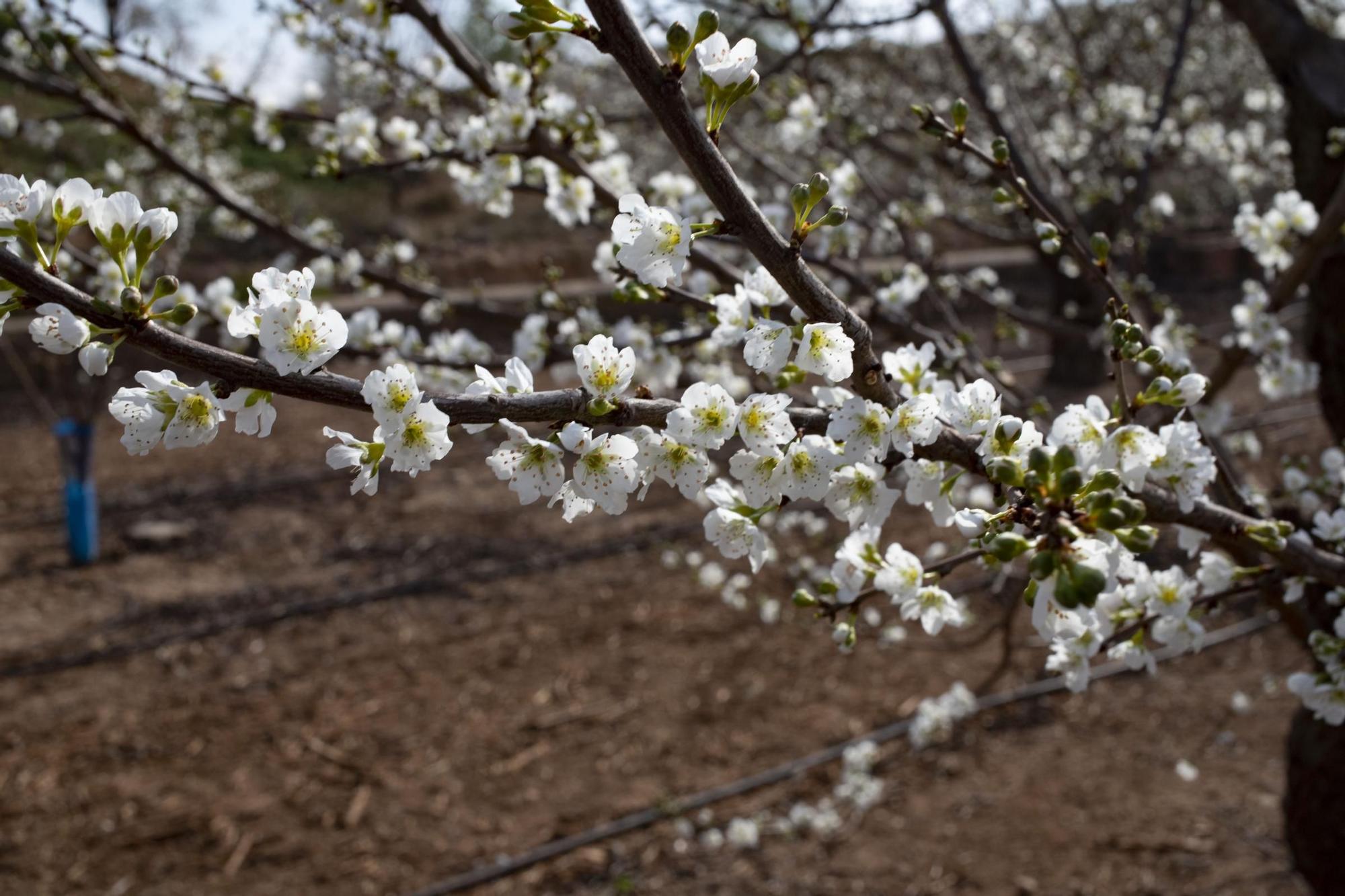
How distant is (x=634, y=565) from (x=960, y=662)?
168 cm

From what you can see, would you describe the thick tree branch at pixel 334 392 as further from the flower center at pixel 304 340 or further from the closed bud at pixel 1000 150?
the closed bud at pixel 1000 150

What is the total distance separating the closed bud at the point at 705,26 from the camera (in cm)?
91

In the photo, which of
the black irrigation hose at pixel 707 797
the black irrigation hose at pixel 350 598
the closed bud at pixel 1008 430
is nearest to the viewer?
the closed bud at pixel 1008 430

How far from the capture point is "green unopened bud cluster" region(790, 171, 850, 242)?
941 millimetres

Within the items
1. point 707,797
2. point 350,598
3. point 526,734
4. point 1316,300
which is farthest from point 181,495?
point 1316,300

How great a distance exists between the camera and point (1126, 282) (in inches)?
107

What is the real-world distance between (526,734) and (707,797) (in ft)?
2.55

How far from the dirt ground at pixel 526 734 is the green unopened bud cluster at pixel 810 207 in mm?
2101

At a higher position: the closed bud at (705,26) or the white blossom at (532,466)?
the closed bud at (705,26)

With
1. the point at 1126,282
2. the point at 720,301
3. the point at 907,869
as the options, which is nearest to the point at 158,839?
the point at 907,869

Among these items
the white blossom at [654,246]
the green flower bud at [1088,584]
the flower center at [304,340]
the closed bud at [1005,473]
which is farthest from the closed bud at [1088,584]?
the flower center at [304,340]

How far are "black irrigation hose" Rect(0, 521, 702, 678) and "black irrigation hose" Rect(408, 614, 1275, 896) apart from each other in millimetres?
1802

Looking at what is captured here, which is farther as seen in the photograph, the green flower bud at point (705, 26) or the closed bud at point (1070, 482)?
the green flower bud at point (705, 26)

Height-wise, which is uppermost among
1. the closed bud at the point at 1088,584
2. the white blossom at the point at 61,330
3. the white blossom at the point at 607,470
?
the white blossom at the point at 61,330
